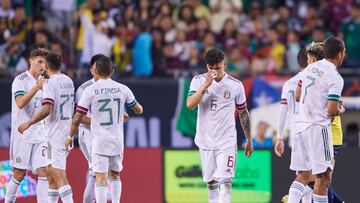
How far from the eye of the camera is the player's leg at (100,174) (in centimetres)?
1761

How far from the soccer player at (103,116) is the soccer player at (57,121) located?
1.71 feet

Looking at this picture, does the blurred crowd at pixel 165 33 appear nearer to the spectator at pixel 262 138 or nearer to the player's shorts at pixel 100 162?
the spectator at pixel 262 138

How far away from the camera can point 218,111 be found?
57.5ft

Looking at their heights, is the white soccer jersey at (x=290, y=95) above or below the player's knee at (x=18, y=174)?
above

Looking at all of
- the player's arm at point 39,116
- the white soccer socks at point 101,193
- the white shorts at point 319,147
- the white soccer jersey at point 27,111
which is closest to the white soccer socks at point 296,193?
the white shorts at point 319,147

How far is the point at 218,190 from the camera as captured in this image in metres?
17.8

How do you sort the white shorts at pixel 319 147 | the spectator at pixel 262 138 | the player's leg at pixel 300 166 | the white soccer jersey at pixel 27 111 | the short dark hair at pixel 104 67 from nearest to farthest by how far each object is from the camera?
1. the white shorts at pixel 319 147
2. the player's leg at pixel 300 166
3. the short dark hair at pixel 104 67
4. the white soccer jersey at pixel 27 111
5. the spectator at pixel 262 138

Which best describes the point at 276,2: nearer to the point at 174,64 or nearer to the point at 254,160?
the point at 174,64

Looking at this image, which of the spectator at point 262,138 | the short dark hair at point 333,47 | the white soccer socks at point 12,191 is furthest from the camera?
the spectator at point 262,138

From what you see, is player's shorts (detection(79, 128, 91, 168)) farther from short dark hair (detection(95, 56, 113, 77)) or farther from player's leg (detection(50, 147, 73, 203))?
short dark hair (detection(95, 56, 113, 77))

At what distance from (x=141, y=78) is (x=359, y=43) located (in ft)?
15.4

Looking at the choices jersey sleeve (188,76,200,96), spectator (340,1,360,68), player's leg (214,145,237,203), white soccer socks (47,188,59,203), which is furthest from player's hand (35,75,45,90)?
spectator (340,1,360,68)

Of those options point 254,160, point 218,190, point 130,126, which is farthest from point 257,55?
point 218,190

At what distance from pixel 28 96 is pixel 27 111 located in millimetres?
519
